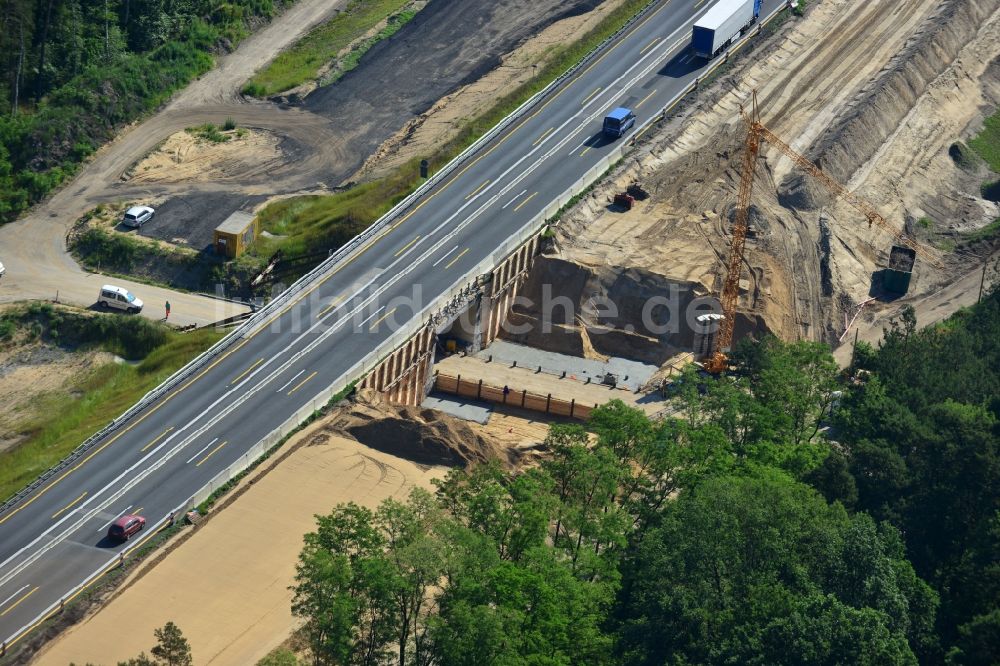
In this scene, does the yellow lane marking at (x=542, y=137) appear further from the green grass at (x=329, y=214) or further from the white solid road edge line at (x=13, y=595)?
the white solid road edge line at (x=13, y=595)

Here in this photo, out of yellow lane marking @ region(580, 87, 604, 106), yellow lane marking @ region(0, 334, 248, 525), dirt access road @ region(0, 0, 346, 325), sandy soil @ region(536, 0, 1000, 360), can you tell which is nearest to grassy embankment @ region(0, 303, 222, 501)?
dirt access road @ region(0, 0, 346, 325)

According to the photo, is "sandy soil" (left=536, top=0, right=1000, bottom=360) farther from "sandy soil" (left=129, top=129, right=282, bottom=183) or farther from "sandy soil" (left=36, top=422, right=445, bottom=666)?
"sandy soil" (left=36, top=422, right=445, bottom=666)

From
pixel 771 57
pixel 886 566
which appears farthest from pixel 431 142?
pixel 886 566

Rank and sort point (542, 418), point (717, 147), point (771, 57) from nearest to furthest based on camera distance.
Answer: point (542, 418) → point (717, 147) → point (771, 57)

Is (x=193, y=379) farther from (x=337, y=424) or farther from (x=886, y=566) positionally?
(x=886, y=566)

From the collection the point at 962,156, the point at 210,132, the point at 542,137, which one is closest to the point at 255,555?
the point at 542,137

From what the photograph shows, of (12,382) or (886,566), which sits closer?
(886,566)
